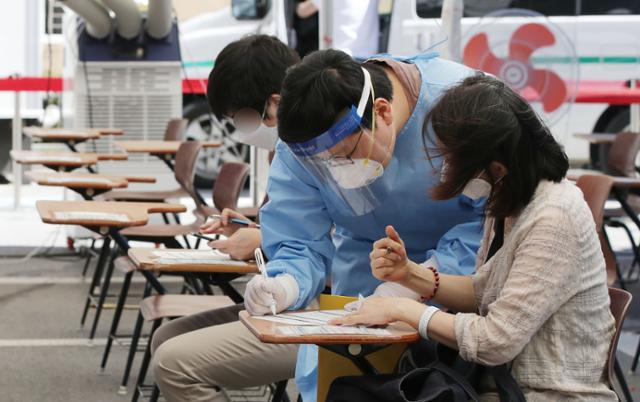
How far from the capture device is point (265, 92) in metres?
3.07

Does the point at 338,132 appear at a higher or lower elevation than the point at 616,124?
higher

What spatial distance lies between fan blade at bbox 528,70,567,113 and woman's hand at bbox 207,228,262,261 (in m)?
4.67

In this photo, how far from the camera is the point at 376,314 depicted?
92.0 inches

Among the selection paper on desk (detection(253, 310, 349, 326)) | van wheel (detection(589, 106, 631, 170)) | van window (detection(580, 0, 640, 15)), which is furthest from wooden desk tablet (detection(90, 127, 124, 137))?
paper on desk (detection(253, 310, 349, 326))

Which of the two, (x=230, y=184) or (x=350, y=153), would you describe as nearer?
(x=350, y=153)

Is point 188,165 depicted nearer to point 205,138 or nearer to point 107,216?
point 107,216

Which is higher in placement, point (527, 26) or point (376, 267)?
point (527, 26)

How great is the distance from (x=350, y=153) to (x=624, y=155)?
4.60 metres

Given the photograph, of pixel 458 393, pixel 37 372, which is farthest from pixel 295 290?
pixel 37 372

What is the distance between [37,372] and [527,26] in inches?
176

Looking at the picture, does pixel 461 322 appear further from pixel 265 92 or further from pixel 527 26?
pixel 527 26

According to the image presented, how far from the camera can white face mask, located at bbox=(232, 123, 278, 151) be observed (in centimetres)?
316

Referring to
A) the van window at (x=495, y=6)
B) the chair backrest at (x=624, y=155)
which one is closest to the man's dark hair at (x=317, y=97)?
the chair backrest at (x=624, y=155)

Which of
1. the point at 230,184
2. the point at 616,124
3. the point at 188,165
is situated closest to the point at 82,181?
the point at 230,184
